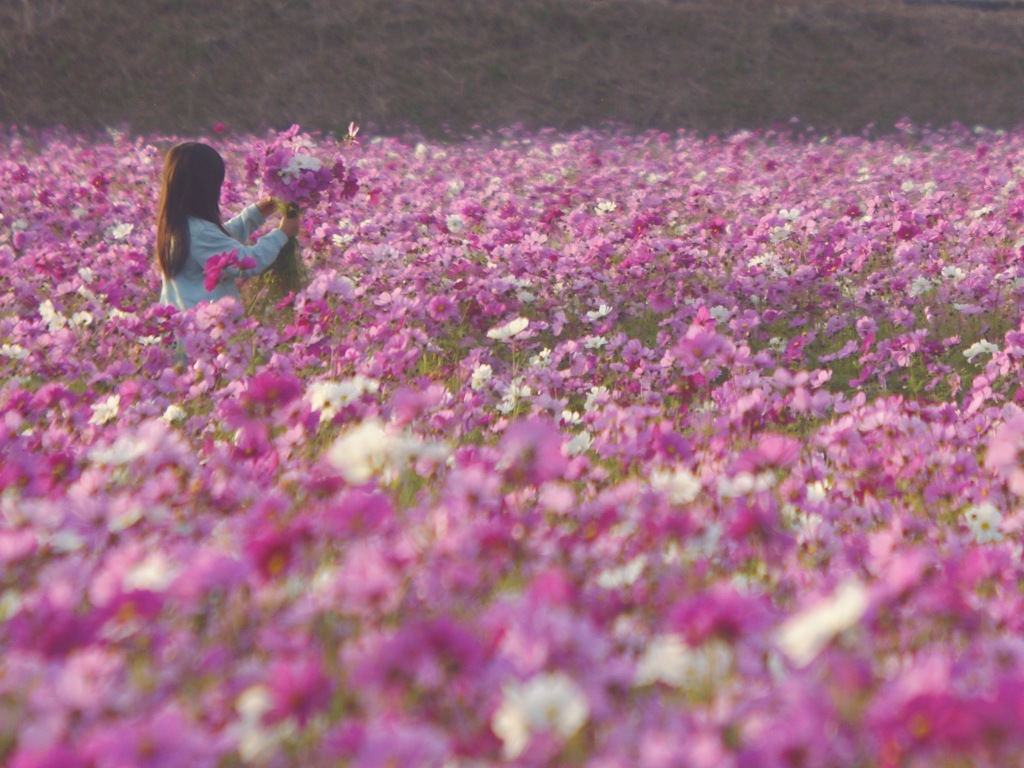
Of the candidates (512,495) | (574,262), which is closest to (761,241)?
(574,262)

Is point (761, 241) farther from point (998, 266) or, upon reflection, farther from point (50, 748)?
point (50, 748)

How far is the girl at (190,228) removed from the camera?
470 cm

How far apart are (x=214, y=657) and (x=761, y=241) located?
188 inches

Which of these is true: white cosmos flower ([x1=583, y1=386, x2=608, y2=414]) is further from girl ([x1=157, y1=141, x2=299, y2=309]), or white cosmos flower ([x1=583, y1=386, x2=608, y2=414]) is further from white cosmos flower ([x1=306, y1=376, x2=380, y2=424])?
girl ([x1=157, y1=141, x2=299, y2=309])

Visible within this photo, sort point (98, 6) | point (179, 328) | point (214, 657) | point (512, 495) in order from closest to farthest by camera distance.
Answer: point (214, 657)
point (512, 495)
point (179, 328)
point (98, 6)

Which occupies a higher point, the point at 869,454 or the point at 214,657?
the point at 214,657

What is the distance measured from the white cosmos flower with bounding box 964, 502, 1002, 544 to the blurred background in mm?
15832

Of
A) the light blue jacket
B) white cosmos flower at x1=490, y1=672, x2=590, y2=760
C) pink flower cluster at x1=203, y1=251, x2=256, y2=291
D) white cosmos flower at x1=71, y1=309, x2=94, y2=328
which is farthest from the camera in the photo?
the light blue jacket

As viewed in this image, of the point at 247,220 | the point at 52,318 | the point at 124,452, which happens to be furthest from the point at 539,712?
the point at 247,220

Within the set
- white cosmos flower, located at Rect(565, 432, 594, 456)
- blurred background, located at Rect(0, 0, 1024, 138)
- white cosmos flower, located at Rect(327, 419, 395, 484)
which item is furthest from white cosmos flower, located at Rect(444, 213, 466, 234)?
blurred background, located at Rect(0, 0, 1024, 138)

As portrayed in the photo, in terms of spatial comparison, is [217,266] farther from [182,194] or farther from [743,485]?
[743,485]

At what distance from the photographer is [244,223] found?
17.1ft

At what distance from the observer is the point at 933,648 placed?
1.38m

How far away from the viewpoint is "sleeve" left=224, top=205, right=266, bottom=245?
203 inches
